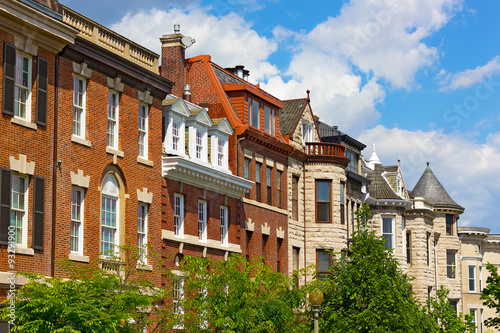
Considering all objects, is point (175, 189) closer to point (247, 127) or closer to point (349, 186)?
point (247, 127)

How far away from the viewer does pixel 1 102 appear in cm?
2822

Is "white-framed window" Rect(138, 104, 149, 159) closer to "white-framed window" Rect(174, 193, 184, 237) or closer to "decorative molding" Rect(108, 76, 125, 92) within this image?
"decorative molding" Rect(108, 76, 125, 92)

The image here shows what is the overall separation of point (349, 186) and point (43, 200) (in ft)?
101

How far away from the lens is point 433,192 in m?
77.8

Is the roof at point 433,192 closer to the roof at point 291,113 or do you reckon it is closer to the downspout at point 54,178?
the roof at point 291,113

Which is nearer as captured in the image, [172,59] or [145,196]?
[145,196]

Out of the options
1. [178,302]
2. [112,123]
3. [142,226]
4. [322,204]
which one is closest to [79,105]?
[112,123]

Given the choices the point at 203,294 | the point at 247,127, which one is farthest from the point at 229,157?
the point at 203,294

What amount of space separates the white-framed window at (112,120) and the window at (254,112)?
14307 mm

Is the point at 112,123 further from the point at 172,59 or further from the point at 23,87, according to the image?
the point at 172,59

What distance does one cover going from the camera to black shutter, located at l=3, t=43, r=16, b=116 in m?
28.3

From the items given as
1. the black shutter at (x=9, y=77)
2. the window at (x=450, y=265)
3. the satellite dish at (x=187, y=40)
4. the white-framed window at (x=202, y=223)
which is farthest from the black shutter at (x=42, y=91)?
the window at (x=450, y=265)

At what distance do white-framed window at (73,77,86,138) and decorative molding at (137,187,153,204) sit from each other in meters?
4.14

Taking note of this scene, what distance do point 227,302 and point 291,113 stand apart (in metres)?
20.6
